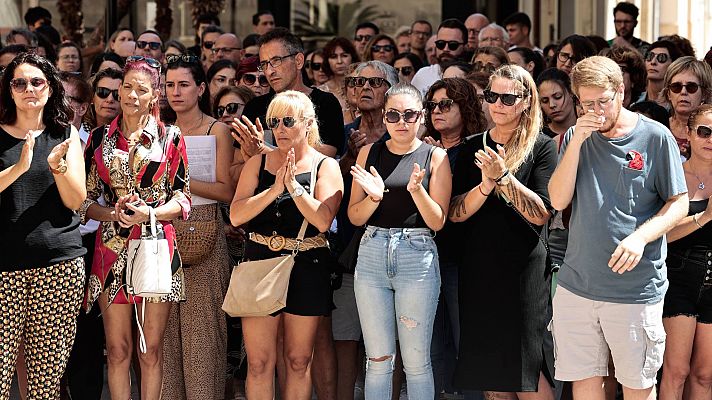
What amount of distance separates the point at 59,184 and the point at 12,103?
49 centimetres

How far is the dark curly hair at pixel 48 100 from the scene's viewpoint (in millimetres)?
5703

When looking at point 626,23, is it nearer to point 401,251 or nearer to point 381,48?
point 381,48

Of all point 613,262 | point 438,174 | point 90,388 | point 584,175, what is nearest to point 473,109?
point 438,174

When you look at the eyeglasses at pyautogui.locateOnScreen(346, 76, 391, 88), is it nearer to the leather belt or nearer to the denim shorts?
the leather belt

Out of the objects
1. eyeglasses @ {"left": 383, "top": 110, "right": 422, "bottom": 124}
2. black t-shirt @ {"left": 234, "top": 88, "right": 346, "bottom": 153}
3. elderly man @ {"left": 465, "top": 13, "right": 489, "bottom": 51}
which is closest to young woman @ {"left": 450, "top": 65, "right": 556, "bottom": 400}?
eyeglasses @ {"left": 383, "top": 110, "right": 422, "bottom": 124}

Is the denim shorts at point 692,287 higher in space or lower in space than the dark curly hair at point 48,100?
lower

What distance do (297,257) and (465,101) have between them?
4.07 ft

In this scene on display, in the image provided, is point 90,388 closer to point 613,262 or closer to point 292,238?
point 292,238

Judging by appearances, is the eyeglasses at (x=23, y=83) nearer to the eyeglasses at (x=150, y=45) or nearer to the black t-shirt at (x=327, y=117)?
the black t-shirt at (x=327, y=117)

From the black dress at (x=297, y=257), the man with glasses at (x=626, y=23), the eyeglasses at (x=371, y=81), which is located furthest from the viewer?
the man with glasses at (x=626, y=23)

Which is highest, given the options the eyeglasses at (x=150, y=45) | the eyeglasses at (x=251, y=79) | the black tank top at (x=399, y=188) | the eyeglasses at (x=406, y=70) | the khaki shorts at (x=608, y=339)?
the eyeglasses at (x=150, y=45)

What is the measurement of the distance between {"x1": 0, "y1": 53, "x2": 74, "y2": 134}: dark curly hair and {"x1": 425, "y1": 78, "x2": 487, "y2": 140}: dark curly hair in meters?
1.89

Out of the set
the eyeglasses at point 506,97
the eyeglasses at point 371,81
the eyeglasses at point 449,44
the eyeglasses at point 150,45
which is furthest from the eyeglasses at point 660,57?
the eyeglasses at point 150,45

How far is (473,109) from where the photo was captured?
625 centimetres
